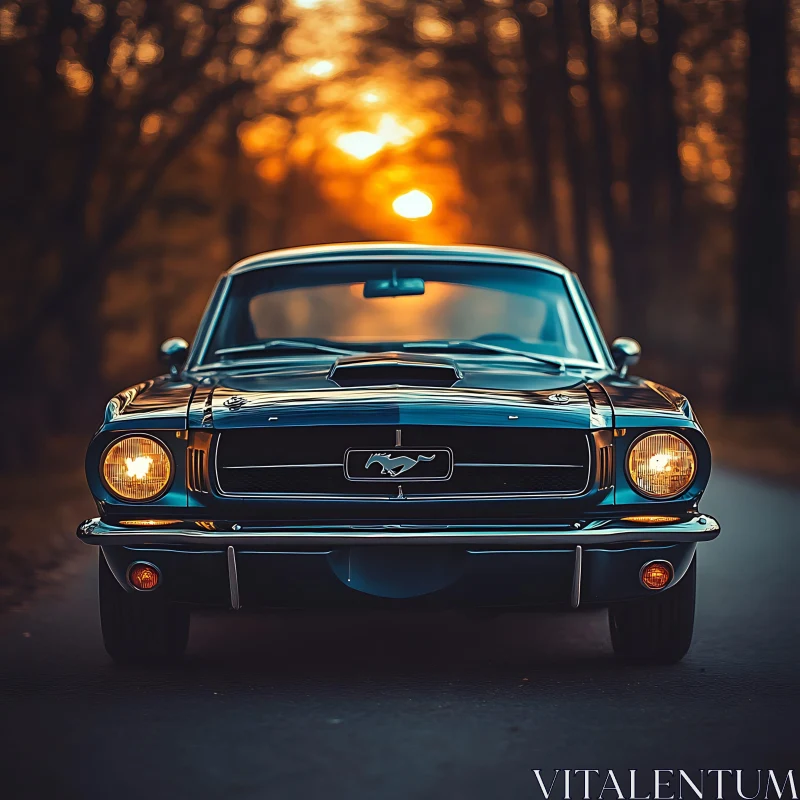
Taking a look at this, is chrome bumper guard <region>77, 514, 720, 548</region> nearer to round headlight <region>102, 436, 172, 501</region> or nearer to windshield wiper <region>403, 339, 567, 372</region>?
round headlight <region>102, 436, 172, 501</region>

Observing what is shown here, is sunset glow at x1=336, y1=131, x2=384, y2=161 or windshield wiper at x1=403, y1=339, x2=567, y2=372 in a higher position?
windshield wiper at x1=403, y1=339, x2=567, y2=372

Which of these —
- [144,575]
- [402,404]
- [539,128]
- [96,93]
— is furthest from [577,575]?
[539,128]

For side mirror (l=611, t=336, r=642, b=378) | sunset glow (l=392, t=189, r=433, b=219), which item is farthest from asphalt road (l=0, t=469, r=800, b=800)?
sunset glow (l=392, t=189, r=433, b=219)

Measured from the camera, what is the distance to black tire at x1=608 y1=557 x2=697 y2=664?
5676mm

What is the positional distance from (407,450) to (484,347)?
1.52 m

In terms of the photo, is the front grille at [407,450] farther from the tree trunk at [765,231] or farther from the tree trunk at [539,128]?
the tree trunk at [539,128]

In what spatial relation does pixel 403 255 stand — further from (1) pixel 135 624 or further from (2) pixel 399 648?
(1) pixel 135 624

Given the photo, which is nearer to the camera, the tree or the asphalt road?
the asphalt road

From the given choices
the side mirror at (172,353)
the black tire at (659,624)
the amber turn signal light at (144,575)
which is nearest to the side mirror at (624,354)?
the black tire at (659,624)

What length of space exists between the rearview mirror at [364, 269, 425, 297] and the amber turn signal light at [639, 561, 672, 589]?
2022 mm

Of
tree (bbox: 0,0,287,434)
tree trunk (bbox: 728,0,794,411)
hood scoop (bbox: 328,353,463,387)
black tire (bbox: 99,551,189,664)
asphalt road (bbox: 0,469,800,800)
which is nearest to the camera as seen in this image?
asphalt road (bbox: 0,469,800,800)

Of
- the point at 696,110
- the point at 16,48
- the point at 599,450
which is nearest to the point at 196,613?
the point at 599,450

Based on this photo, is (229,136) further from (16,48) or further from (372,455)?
(372,455)

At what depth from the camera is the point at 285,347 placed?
6762mm
